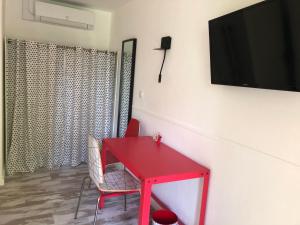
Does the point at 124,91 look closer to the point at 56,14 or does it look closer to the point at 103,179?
the point at 56,14

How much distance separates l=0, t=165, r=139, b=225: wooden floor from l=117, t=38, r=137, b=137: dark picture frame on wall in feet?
2.91

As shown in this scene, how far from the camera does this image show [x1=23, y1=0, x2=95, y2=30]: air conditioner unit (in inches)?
127

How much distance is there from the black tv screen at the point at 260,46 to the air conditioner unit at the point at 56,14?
2238 mm

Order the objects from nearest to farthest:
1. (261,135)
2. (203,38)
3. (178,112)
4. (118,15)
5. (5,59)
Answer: (261,135) → (203,38) → (178,112) → (5,59) → (118,15)

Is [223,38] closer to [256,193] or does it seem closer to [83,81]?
[256,193]

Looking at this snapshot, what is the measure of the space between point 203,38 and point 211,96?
1.48ft

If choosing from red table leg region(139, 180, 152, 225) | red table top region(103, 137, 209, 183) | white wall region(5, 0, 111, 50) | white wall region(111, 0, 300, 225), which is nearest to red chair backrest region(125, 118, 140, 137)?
white wall region(111, 0, 300, 225)

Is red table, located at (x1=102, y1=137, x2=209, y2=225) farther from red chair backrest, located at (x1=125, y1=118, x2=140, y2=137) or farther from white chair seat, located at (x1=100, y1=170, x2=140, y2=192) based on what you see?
red chair backrest, located at (x1=125, y1=118, x2=140, y2=137)

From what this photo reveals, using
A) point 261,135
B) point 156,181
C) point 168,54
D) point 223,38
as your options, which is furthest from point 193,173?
point 168,54

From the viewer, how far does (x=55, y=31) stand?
3.53 metres

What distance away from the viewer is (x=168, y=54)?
2459mm

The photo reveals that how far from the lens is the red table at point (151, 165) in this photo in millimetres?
1711

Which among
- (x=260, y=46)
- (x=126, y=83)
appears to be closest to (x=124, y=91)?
(x=126, y=83)

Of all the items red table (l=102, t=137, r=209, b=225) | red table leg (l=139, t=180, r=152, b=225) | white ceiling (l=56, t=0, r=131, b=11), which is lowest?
red table leg (l=139, t=180, r=152, b=225)
